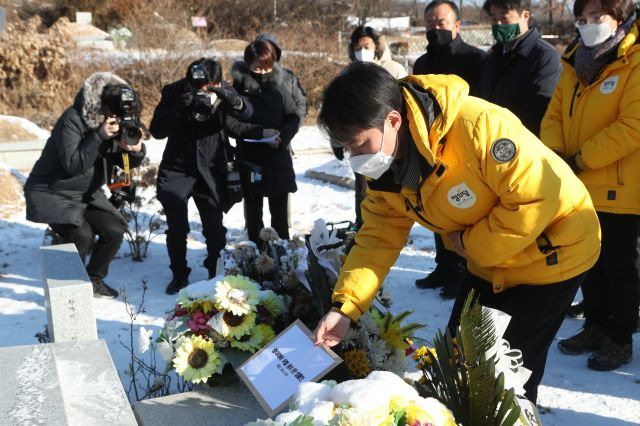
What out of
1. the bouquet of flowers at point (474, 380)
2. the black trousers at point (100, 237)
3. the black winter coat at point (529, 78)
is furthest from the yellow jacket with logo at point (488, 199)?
the black trousers at point (100, 237)

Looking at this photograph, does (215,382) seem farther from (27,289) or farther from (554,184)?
(27,289)

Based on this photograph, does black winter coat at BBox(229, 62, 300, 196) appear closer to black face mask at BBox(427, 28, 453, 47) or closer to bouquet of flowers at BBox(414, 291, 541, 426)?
black face mask at BBox(427, 28, 453, 47)

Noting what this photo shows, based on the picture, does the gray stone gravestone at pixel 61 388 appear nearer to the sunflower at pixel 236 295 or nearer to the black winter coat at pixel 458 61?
the sunflower at pixel 236 295

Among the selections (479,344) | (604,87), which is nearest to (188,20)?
(604,87)

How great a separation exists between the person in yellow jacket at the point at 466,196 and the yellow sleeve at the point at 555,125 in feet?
4.25

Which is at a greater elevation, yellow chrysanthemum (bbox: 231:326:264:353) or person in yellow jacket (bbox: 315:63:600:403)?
person in yellow jacket (bbox: 315:63:600:403)

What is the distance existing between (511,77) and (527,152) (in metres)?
2.26

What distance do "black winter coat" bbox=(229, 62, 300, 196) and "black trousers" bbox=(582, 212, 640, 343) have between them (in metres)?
2.39

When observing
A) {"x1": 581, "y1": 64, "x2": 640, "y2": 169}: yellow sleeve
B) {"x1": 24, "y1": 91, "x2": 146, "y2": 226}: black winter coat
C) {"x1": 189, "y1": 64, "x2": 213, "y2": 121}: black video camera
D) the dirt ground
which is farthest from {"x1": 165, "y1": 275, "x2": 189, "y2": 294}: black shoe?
the dirt ground

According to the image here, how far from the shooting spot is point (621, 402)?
10.6 ft

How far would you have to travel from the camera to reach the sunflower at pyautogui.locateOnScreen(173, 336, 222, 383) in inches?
107

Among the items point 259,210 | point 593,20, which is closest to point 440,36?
point 593,20

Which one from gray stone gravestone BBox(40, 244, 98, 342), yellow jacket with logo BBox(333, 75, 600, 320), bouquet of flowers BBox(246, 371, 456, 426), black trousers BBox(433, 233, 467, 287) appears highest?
yellow jacket with logo BBox(333, 75, 600, 320)

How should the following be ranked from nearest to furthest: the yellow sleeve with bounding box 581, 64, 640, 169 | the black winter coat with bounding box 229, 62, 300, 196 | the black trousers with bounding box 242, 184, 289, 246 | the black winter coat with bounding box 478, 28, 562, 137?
the yellow sleeve with bounding box 581, 64, 640, 169 → the black winter coat with bounding box 478, 28, 562, 137 → the black winter coat with bounding box 229, 62, 300, 196 → the black trousers with bounding box 242, 184, 289, 246
